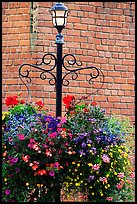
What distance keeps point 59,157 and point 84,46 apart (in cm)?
212

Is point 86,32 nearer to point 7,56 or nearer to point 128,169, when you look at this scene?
point 7,56

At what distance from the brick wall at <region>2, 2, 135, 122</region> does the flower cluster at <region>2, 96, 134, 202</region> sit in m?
1.39

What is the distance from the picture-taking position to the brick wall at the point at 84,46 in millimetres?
6637

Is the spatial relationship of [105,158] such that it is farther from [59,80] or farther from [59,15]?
[59,15]

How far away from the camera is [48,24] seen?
21.9ft

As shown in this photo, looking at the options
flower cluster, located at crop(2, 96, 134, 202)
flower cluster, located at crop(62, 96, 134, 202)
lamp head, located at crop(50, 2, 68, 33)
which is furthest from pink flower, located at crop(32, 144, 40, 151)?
lamp head, located at crop(50, 2, 68, 33)

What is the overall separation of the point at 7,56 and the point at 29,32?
38cm

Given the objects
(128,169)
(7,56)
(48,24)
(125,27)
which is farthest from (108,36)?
(128,169)

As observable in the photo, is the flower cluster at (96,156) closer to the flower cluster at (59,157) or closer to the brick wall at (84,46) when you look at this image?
the flower cluster at (59,157)

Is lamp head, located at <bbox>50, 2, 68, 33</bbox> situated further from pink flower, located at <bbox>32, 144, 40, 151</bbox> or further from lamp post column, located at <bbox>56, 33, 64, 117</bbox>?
pink flower, located at <bbox>32, 144, 40, 151</bbox>

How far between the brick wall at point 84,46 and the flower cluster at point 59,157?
139 cm

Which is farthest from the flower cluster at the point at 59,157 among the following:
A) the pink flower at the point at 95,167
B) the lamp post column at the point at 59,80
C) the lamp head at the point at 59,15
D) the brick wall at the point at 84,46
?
the brick wall at the point at 84,46

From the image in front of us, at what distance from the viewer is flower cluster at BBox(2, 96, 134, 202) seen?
501cm

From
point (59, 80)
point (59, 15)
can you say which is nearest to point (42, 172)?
point (59, 80)
